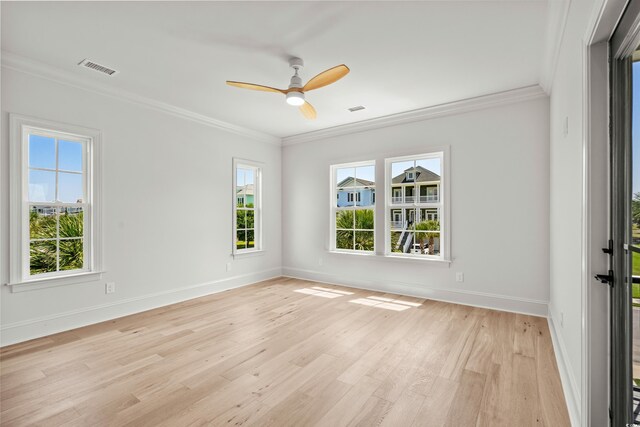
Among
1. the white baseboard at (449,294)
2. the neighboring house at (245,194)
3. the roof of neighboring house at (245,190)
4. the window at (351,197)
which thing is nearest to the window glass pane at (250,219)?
the neighboring house at (245,194)

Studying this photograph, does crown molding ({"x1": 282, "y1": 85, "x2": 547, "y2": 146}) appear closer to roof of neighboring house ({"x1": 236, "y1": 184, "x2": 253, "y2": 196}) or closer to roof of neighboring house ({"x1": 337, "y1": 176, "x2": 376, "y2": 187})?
roof of neighboring house ({"x1": 337, "y1": 176, "x2": 376, "y2": 187})

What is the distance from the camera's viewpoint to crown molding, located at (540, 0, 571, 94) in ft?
7.33

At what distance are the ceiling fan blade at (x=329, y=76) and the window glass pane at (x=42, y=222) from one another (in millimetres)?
3032

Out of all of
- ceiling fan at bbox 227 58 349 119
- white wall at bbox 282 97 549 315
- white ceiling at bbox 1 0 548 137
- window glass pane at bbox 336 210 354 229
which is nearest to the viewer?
white ceiling at bbox 1 0 548 137

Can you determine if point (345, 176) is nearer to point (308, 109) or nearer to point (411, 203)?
point (411, 203)

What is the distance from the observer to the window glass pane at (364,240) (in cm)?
530

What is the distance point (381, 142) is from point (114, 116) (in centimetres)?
372

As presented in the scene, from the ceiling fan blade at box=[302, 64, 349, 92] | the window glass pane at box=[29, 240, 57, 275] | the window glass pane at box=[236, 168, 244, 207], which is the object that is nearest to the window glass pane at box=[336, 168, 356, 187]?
the window glass pane at box=[236, 168, 244, 207]

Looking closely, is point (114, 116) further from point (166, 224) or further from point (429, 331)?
point (429, 331)

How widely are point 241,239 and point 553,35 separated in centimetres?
488

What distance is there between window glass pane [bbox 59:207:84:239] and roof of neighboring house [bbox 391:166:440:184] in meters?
4.24

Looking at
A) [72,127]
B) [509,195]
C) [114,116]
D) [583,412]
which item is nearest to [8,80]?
[72,127]

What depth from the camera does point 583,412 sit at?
166 centimetres

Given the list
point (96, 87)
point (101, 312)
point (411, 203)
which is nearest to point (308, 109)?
point (411, 203)
